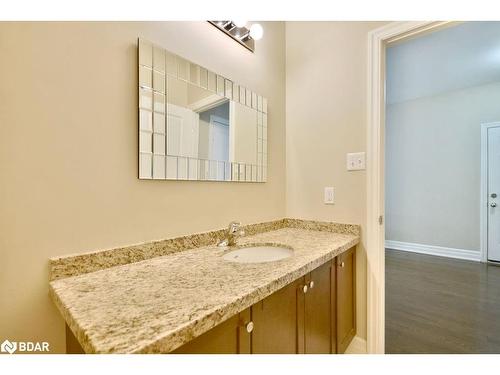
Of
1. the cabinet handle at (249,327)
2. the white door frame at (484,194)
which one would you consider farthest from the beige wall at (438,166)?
the cabinet handle at (249,327)

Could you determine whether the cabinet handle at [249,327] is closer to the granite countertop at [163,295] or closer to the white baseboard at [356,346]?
the granite countertop at [163,295]

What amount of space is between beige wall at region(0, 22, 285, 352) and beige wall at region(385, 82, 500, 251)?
3.96m

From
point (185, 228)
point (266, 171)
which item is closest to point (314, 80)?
point (266, 171)

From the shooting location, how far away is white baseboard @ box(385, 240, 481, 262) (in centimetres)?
342

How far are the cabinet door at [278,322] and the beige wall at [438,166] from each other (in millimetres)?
3745

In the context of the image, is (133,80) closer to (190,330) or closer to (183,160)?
(183,160)

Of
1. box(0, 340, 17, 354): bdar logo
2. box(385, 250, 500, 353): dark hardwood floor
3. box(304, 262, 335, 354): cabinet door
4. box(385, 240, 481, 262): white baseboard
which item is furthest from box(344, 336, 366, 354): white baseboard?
A: box(385, 240, 481, 262): white baseboard

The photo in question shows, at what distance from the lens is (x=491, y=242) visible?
10.8ft

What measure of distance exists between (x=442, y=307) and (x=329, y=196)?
1562 millimetres

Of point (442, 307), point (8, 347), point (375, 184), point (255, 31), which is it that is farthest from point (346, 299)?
point (255, 31)

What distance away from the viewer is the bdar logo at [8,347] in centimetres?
76

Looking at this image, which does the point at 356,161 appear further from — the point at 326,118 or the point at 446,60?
→ the point at 446,60

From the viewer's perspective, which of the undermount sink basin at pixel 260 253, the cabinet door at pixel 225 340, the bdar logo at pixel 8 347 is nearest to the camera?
the cabinet door at pixel 225 340

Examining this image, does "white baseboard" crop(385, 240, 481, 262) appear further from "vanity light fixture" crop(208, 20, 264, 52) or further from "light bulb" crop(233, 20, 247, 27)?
"light bulb" crop(233, 20, 247, 27)
